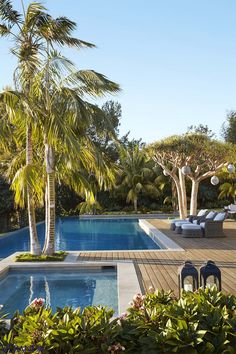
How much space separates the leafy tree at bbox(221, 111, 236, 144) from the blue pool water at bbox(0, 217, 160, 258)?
12082 millimetres

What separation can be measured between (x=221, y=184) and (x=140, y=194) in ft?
20.2

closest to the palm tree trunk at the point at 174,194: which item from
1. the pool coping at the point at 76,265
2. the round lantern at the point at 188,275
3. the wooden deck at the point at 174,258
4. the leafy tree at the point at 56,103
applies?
the wooden deck at the point at 174,258

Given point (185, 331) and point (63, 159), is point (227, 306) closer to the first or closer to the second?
point (185, 331)

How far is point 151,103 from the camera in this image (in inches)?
760

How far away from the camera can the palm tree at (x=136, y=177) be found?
101ft

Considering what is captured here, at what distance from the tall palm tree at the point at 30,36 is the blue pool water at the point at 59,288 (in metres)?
1.74

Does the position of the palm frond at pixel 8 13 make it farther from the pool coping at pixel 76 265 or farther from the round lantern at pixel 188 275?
the round lantern at pixel 188 275

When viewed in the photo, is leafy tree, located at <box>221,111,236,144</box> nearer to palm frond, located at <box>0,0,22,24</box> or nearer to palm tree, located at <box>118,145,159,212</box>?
palm tree, located at <box>118,145,159,212</box>

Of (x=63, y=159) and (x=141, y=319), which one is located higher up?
(x=63, y=159)

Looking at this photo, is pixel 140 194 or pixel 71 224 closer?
pixel 71 224

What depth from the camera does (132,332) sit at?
322cm

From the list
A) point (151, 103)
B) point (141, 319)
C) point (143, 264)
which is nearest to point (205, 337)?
point (141, 319)

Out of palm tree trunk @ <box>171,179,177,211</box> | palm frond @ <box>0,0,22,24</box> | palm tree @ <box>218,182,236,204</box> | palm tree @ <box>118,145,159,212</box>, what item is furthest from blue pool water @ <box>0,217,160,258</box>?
palm tree @ <box>218,182,236,204</box>

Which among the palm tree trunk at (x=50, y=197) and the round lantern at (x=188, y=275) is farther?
the palm tree trunk at (x=50, y=197)
